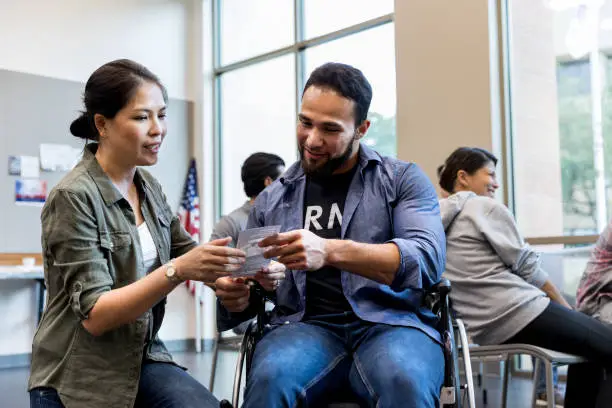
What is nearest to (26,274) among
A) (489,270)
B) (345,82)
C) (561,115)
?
(561,115)

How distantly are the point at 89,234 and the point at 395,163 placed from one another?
886 millimetres

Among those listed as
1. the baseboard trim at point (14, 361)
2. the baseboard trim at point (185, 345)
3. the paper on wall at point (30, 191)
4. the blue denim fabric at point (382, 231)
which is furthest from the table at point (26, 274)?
the blue denim fabric at point (382, 231)

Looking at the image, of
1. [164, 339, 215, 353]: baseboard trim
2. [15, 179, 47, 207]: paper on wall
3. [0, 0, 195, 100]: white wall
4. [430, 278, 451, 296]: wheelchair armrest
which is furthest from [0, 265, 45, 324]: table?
[430, 278, 451, 296]: wheelchair armrest

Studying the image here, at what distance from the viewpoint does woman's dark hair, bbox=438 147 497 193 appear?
3520 mm

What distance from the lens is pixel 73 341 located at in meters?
1.83

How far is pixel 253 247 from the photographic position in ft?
5.89

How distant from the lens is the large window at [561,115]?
5145 millimetres

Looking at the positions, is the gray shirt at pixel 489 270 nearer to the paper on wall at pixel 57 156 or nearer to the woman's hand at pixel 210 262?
the woman's hand at pixel 210 262

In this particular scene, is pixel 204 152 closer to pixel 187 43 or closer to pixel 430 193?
pixel 187 43

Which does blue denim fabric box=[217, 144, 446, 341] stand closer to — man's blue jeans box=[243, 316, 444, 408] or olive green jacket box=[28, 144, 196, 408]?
man's blue jeans box=[243, 316, 444, 408]

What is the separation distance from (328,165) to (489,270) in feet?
3.51

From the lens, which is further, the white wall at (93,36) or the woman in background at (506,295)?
the white wall at (93,36)

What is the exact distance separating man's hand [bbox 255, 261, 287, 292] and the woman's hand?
23 cm

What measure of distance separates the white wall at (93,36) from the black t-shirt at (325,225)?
5589mm
